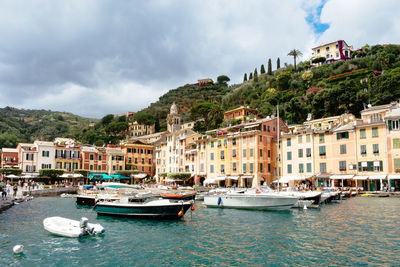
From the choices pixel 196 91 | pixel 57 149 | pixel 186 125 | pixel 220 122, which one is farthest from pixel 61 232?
pixel 196 91

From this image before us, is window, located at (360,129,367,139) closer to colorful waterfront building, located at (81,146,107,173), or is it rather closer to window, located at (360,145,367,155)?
window, located at (360,145,367,155)

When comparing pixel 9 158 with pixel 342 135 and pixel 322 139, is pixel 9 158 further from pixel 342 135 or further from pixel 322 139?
pixel 342 135

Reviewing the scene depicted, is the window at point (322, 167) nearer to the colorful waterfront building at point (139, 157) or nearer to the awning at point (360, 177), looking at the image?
the awning at point (360, 177)

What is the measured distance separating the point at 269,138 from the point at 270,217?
3649 centimetres

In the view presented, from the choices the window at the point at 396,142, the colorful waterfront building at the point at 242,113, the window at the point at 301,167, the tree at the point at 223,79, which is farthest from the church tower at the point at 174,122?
the tree at the point at 223,79

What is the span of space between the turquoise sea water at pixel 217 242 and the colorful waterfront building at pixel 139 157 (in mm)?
60511

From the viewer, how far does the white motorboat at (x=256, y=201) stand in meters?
31.0

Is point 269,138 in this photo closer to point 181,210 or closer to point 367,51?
point 181,210

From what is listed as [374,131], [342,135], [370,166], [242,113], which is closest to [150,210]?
[370,166]

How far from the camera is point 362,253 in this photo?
15422mm

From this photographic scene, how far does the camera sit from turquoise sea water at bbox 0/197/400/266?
14.6 meters

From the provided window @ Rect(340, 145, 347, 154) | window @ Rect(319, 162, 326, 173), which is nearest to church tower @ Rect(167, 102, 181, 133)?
window @ Rect(319, 162, 326, 173)

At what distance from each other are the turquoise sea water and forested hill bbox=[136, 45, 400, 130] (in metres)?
57.2

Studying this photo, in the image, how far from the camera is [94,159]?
8125 cm
